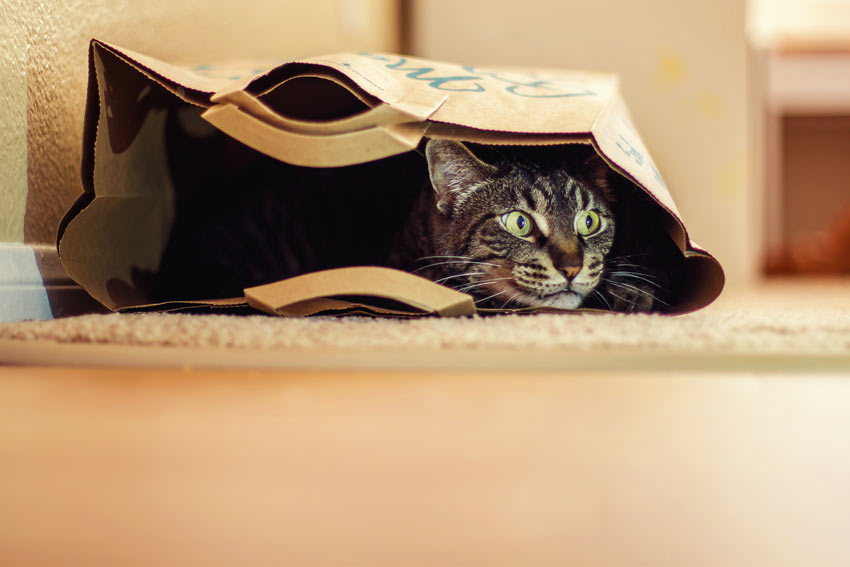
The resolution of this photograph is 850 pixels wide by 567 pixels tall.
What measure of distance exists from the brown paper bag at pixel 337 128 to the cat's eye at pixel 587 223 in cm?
14

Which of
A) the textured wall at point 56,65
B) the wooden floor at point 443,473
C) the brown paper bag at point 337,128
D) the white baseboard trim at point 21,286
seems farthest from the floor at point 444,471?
the textured wall at point 56,65

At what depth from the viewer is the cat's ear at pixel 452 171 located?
2.98ft

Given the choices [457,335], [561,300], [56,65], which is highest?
[56,65]

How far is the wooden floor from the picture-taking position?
1.52 feet

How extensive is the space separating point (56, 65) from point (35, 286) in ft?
1.02

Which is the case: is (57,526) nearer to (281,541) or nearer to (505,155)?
(281,541)

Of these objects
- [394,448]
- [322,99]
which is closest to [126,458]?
[394,448]

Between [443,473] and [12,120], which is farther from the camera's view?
[12,120]

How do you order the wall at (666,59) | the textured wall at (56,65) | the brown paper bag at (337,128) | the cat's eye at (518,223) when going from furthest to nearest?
1. the wall at (666,59)
2. the cat's eye at (518,223)
3. the textured wall at (56,65)
4. the brown paper bag at (337,128)

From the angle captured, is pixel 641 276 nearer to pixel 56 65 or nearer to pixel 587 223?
pixel 587 223

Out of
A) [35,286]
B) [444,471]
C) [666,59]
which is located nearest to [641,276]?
[444,471]

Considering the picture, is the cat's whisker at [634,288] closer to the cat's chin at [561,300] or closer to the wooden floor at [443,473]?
the cat's chin at [561,300]

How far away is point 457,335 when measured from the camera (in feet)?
1.90

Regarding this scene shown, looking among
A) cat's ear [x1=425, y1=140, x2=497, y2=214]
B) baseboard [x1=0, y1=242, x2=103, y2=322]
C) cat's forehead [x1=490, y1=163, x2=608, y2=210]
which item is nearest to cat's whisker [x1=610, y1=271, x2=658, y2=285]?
cat's forehead [x1=490, y1=163, x2=608, y2=210]
